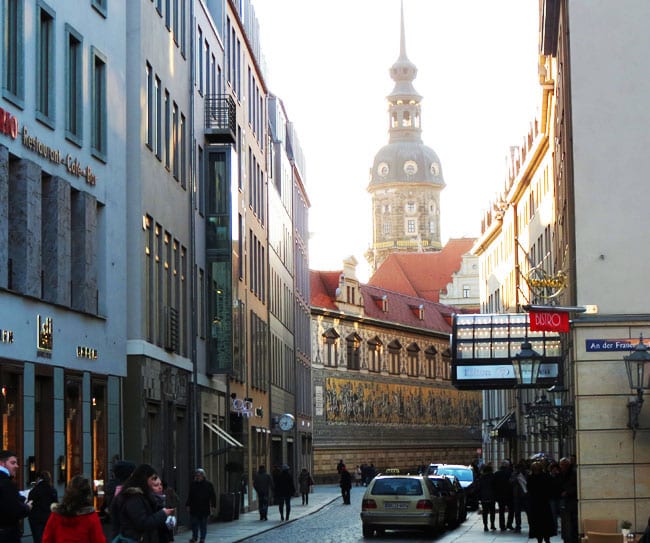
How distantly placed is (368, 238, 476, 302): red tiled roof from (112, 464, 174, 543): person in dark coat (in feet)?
500

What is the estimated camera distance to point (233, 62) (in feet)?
169

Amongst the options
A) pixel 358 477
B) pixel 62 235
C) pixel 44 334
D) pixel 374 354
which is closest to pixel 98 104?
pixel 62 235

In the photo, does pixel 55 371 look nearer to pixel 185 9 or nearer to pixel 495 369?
pixel 185 9

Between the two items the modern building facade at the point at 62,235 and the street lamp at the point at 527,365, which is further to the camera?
the street lamp at the point at 527,365

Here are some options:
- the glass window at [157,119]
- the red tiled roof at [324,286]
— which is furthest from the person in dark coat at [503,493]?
the red tiled roof at [324,286]

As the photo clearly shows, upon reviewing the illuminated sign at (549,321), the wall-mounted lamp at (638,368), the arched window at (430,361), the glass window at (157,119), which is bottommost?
the wall-mounted lamp at (638,368)

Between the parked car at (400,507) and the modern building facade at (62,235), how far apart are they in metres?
7.37

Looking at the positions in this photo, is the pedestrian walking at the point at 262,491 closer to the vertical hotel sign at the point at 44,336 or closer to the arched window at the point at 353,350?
the vertical hotel sign at the point at 44,336

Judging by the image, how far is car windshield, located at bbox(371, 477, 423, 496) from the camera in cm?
3569

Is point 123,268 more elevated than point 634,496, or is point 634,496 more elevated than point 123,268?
point 123,268

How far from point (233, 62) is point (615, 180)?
27.2m

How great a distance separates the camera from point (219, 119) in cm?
4406

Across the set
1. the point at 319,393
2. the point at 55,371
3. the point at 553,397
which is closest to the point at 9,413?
the point at 55,371

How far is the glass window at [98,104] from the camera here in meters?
29.2
